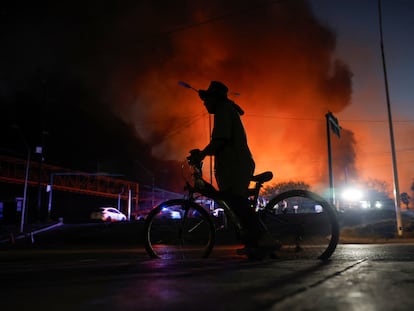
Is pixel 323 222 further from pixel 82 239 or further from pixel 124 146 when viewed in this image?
pixel 124 146

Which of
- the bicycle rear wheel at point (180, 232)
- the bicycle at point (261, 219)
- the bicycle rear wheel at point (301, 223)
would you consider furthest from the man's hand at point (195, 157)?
the bicycle rear wheel at point (301, 223)

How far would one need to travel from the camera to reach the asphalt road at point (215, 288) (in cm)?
207

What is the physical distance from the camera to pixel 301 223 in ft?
15.7

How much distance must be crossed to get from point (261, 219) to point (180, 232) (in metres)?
1.05

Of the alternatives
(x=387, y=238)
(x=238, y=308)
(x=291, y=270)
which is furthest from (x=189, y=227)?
(x=387, y=238)

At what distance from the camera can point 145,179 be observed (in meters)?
93.2

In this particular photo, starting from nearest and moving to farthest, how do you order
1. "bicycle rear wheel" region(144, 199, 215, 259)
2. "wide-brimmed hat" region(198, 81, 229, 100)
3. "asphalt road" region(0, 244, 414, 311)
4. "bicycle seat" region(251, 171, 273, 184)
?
"asphalt road" region(0, 244, 414, 311) < "bicycle seat" region(251, 171, 273, 184) < "wide-brimmed hat" region(198, 81, 229, 100) < "bicycle rear wheel" region(144, 199, 215, 259)

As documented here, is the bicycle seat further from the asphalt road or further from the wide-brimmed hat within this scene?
the asphalt road

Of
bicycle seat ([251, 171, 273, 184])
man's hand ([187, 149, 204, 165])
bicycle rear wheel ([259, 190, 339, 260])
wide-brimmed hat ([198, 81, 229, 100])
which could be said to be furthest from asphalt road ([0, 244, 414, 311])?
wide-brimmed hat ([198, 81, 229, 100])

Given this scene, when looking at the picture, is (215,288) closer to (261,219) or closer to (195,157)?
(261,219)

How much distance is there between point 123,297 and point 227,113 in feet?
8.26

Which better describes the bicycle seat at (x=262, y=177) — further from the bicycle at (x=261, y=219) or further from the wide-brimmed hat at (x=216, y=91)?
the wide-brimmed hat at (x=216, y=91)

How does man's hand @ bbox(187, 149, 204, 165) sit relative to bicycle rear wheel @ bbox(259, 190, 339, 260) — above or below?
above

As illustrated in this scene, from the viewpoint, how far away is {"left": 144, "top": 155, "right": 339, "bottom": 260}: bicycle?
4406 millimetres
